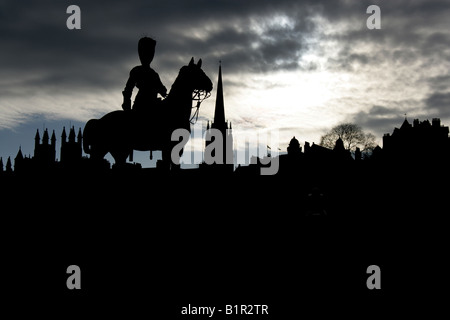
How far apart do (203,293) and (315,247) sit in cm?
320

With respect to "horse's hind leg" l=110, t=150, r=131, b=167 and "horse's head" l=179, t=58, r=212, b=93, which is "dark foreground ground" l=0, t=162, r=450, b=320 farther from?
"horse's head" l=179, t=58, r=212, b=93

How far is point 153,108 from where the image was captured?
47.0 feet

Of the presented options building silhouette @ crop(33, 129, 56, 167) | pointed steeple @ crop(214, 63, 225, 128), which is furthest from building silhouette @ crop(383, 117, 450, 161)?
building silhouette @ crop(33, 129, 56, 167)

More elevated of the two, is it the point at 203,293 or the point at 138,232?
the point at 138,232

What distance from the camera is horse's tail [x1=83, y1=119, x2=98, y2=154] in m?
15.4

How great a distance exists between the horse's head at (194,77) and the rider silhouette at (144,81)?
999 millimetres

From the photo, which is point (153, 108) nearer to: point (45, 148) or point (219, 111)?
point (219, 111)

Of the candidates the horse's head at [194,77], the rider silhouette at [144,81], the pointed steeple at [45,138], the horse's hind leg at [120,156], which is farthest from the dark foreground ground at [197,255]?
the pointed steeple at [45,138]

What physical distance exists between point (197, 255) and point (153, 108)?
5438mm

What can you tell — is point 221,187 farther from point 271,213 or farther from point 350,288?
point 350,288

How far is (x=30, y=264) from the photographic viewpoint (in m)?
12.0

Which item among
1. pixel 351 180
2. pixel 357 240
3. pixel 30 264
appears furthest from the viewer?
pixel 351 180
